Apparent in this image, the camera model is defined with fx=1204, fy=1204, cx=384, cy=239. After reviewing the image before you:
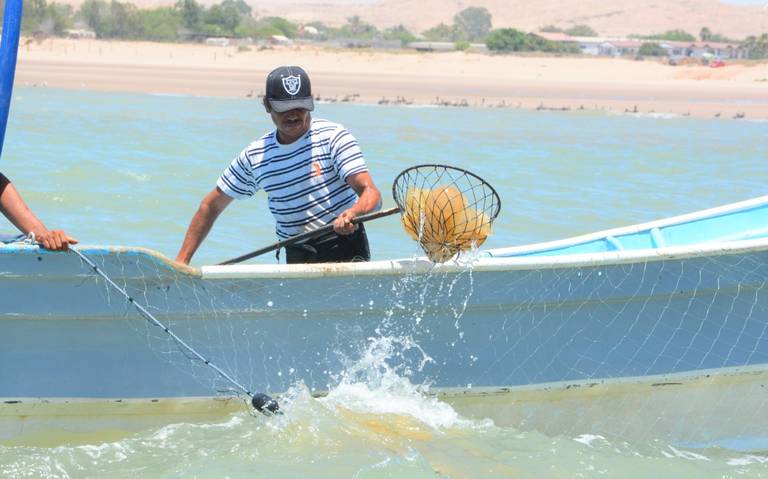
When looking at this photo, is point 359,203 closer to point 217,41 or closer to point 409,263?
point 409,263

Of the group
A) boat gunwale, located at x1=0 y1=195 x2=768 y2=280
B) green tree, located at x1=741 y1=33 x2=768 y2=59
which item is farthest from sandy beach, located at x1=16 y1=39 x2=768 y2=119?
boat gunwale, located at x1=0 y1=195 x2=768 y2=280

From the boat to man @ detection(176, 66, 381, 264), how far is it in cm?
41

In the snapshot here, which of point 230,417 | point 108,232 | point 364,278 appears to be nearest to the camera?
point 364,278

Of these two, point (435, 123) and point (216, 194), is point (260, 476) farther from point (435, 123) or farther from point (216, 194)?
point (435, 123)

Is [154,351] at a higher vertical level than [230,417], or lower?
higher

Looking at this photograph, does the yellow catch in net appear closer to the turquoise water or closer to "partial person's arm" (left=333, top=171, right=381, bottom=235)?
"partial person's arm" (left=333, top=171, right=381, bottom=235)

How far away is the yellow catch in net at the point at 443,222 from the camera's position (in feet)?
16.7

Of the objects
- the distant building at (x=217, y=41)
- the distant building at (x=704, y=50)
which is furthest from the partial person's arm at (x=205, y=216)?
the distant building at (x=704, y=50)

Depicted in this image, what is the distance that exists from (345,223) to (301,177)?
482 mm

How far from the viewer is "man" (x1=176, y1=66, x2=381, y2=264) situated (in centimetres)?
534

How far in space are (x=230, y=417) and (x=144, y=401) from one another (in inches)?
16.7

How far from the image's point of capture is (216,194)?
5.72 m

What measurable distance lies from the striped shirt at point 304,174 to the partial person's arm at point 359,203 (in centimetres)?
5

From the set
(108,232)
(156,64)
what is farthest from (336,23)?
(108,232)
